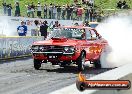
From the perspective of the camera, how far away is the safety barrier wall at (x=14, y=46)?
22.4m

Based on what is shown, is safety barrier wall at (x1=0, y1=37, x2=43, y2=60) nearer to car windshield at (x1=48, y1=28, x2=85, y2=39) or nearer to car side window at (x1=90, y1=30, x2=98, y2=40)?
car windshield at (x1=48, y1=28, x2=85, y2=39)

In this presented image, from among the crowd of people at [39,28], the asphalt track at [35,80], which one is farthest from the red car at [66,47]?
the crowd of people at [39,28]

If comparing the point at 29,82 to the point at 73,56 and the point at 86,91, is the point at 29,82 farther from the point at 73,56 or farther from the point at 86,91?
the point at 86,91

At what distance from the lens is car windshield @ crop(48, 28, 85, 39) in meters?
17.2

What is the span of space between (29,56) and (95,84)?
2037 cm

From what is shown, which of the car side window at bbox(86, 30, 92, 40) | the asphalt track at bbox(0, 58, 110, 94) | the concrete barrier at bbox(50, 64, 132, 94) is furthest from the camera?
the car side window at bbox(86, 30, 92, 40)

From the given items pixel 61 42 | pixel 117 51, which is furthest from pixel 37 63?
pixel 117 51

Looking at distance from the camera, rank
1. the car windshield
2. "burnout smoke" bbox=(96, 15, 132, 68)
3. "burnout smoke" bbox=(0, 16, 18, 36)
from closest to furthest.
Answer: the car windshield → "burnout smoke" bbox=(96, 15, 132, 68) → "burnout smoke" bbox=(0, 16, 18, 36)

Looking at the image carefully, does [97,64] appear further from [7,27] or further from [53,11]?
[53,11]

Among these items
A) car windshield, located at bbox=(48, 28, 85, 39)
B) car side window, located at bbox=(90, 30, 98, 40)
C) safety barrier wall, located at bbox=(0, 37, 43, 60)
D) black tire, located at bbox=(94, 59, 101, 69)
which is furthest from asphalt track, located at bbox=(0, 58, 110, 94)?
safety barrier wall, located at bbox=(0, 37, 43, 60)

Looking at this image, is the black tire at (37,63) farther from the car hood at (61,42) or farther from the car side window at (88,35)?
A: the car side window at (88,35)

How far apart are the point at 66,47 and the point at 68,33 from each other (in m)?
1.18

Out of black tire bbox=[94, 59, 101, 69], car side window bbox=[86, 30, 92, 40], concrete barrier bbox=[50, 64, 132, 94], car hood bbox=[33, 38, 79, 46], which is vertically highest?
concrete barrier bbox=[50, 64, 132, 94]

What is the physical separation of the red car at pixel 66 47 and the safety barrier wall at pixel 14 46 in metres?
5.25
